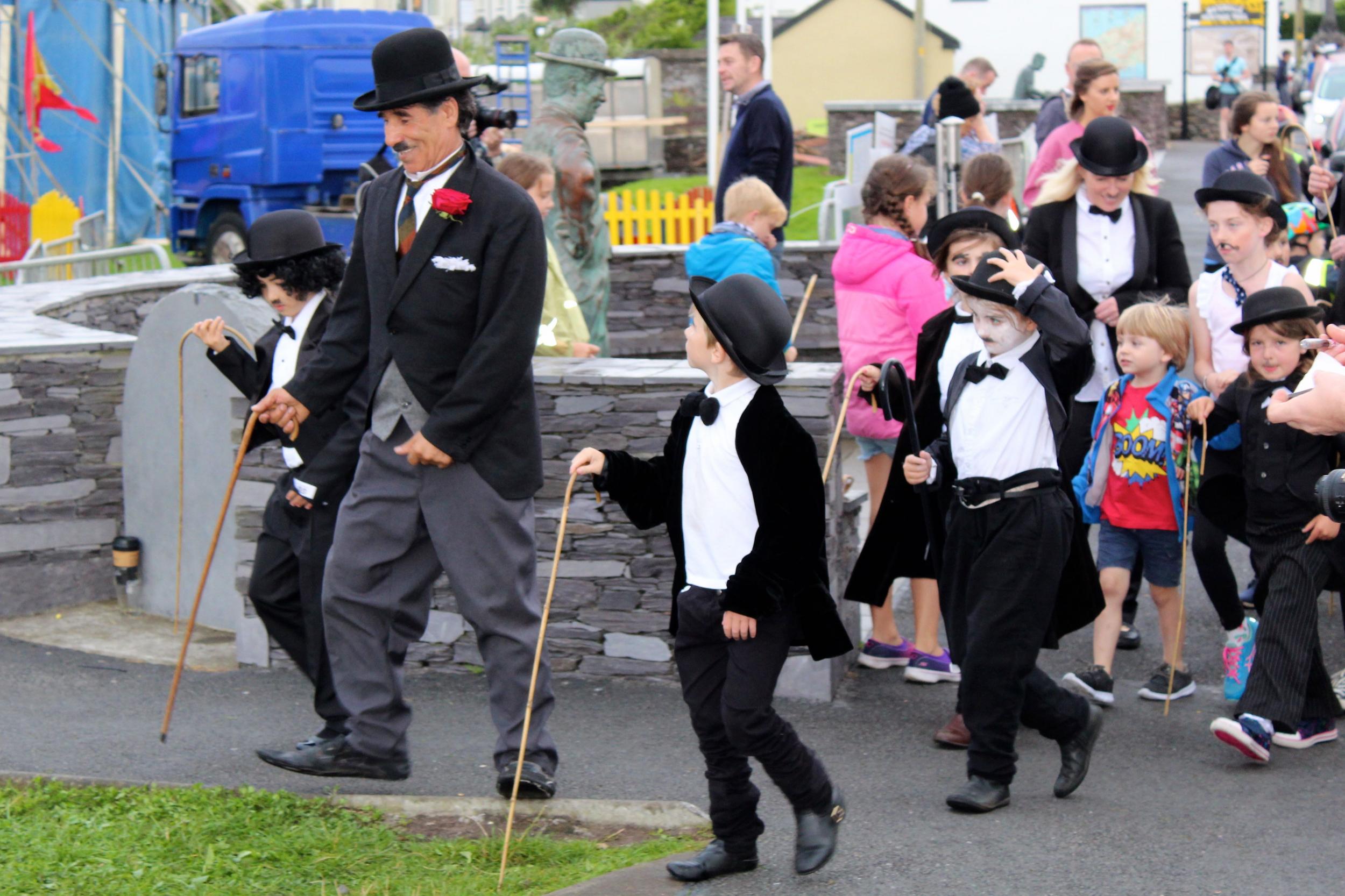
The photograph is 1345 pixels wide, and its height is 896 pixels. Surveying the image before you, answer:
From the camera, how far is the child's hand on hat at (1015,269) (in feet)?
14.8

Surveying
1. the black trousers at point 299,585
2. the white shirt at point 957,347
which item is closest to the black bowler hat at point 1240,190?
the white shirt at point 957,347

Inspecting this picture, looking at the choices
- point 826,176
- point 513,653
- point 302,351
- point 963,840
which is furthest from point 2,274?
point 826,176

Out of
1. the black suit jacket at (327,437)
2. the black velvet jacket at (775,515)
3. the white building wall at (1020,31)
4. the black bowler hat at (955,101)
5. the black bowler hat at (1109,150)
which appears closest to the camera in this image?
the black velvet jacket at (775,515)

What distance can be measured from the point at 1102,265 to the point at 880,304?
3.05ft

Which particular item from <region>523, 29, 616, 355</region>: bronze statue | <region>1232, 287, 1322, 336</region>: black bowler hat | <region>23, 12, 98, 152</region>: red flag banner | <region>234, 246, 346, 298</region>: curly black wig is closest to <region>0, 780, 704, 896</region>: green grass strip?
<region>234, 246, 346, 298</region>: curly black wig

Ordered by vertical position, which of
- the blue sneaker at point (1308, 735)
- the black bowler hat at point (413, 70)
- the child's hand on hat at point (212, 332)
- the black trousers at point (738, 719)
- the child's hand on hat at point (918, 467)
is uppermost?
the black bowler hat at point (413, 70)

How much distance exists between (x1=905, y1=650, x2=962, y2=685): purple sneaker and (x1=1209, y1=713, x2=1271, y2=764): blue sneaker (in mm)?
1119

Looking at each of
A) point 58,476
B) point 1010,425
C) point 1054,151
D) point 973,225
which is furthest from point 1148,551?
point 58,476

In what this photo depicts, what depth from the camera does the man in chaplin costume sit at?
433 centimetres

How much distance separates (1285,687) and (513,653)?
250cm

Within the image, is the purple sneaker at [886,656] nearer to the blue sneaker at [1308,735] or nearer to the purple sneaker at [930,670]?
the purple sneaker at [930,670]

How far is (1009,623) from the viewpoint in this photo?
4.58 metres

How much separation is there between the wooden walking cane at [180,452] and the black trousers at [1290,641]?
→ 11.0ft

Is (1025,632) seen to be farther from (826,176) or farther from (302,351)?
(826,176)
